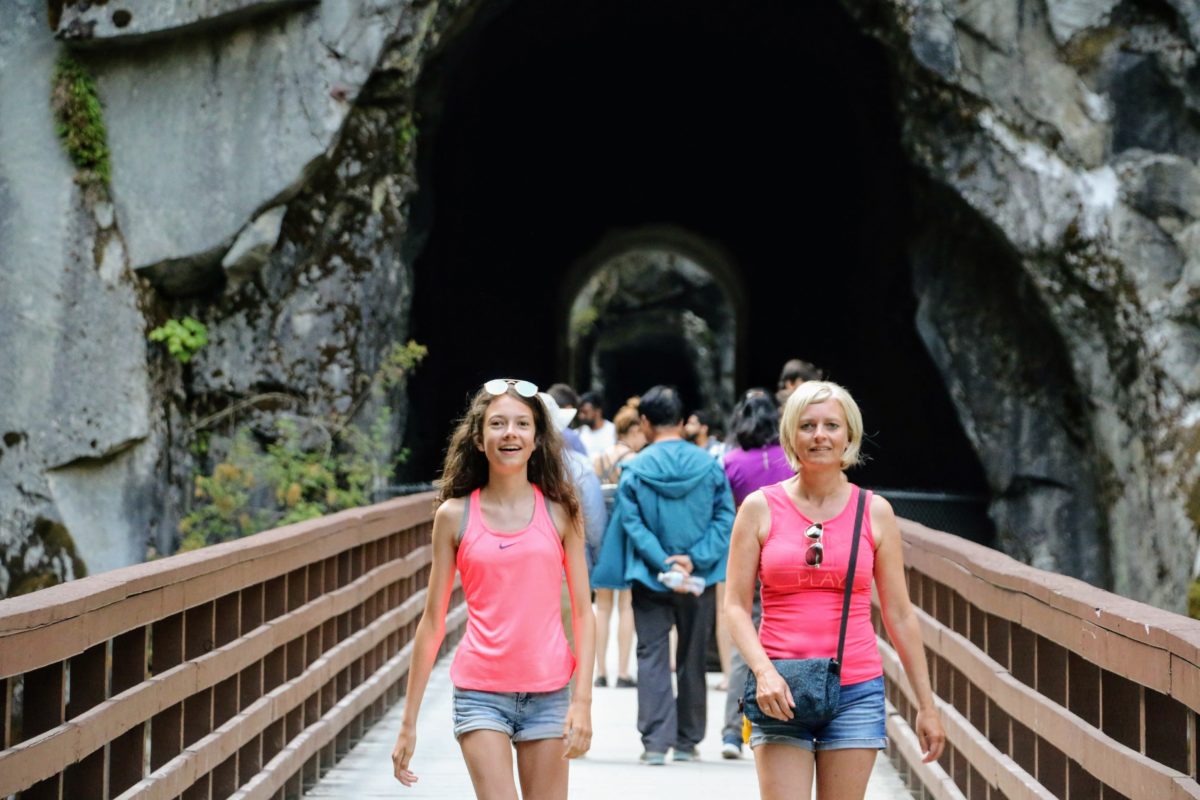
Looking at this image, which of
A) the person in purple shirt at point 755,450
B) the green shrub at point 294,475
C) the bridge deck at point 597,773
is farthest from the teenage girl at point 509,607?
the green shrub at point 294,475

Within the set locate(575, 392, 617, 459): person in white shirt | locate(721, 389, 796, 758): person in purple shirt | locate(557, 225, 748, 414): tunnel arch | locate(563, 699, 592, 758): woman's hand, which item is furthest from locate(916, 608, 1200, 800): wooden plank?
locate(557, 225, 748, 414): tunnel arch

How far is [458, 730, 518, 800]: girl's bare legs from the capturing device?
3.86 m

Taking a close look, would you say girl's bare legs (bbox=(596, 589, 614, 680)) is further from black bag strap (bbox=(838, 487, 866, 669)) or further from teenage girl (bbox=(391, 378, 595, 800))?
black bag strap (bbox=(838, 487, 866, 669))

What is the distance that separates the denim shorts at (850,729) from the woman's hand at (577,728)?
1.50 ft

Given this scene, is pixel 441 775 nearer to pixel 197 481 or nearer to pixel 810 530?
pixel 810 530

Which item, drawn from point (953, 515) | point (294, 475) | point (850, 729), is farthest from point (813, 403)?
point (953, 515)

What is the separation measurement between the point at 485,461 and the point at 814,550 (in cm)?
97

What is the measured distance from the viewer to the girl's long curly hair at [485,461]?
4.18 m

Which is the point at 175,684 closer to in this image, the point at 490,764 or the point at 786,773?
the point at 490,764

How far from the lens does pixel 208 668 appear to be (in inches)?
195

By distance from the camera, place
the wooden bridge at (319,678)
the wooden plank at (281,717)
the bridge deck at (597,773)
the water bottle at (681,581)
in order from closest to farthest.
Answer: the wooden bridge at (319,678), the wooden plank at (281,717), the bridge deck at (597,773), the water bottle at (681,581)

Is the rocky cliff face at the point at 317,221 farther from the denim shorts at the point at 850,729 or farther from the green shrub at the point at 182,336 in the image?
the denim shorts at the point at 850,729

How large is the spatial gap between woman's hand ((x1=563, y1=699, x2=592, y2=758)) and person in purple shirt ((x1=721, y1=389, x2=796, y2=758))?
3839 mm

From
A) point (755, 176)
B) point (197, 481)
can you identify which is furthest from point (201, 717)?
point (755, 176)
